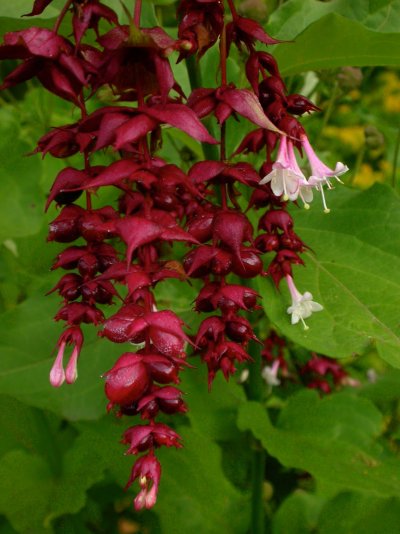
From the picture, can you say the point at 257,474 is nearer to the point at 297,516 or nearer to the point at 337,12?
the point at 297,516

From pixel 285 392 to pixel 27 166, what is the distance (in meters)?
0.74

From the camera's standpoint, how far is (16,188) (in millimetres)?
1219

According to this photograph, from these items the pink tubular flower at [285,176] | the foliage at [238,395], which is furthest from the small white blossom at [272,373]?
the pink tubular flower at [285,176]

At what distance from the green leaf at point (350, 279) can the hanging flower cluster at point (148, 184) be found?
0.67ft

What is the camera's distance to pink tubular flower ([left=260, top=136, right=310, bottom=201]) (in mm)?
609

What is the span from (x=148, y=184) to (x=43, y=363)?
2.15ft

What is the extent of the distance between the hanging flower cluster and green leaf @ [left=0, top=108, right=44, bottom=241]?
0.57 meters

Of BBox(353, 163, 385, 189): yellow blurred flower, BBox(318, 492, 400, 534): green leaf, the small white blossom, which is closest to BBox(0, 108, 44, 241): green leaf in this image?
the small white blossom

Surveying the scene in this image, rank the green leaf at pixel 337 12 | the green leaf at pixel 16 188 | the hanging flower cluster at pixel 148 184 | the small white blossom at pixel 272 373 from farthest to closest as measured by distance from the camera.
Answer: the small white blossom at pixel 272 373
the green leaf at pixel 16 188
the green leaf at pixel 337 12
the hanging flower cluster at pixel 148 184

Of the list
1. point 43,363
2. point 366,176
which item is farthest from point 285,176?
point 366,176

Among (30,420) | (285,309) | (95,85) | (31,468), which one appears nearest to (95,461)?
(31,468)

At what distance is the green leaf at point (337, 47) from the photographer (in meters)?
0.76

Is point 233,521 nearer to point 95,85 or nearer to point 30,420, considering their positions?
point 30,420

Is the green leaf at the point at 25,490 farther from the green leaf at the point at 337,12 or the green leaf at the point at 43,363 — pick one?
the green leaf at the point at 337,12
